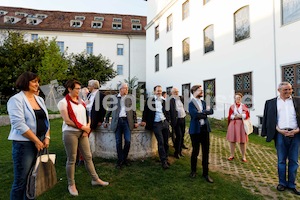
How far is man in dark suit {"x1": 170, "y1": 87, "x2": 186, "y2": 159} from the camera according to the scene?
22.9 ft

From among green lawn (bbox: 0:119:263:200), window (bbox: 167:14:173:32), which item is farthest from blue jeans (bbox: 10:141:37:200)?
window (bbox: 167:14:173:32)

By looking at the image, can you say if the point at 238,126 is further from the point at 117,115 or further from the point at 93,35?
the point at 93,35

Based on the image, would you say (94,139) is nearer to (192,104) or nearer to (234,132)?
(192,104)

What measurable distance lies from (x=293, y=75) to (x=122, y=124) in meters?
8.90

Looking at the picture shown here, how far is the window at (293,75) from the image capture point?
10.8 meters

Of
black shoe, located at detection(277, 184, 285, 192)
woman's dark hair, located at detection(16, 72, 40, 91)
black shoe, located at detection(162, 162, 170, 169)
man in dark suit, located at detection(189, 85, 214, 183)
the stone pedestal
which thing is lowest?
black shoe, located at detection(277, 184, 285, 192)

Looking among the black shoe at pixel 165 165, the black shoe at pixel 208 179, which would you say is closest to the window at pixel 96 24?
the black shoe at pixel 165 165

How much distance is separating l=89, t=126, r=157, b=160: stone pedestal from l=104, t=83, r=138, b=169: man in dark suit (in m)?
0.46

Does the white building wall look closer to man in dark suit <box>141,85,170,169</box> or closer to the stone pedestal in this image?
the stone pedestal

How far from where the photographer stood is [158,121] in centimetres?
614

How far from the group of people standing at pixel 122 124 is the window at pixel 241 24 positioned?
8.10 m

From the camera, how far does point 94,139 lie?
672 cm

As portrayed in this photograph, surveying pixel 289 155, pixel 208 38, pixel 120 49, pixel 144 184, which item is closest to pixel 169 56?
pixel 208 38

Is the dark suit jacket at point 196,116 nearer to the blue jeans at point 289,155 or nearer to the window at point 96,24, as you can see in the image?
the blue jeans at point 289,155
